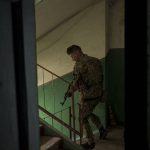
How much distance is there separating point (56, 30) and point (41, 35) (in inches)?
11.8

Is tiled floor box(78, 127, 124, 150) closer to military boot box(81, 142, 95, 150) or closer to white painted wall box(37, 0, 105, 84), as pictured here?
military boot box(81, 142, 95, 150)

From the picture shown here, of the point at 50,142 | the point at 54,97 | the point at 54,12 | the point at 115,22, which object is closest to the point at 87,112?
the point at 50,142

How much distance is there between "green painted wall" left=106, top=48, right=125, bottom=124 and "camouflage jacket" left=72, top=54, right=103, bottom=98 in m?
1.34

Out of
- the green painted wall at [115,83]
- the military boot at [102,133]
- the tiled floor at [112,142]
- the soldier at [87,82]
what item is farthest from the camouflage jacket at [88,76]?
the green painted wall at [115,83]

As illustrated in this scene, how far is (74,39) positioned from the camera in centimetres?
565

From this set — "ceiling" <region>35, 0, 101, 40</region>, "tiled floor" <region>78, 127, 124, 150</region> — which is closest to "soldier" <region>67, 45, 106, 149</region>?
"tiled floor" <region>78, 127, 124, 150</region>

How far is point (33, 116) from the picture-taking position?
932 mm

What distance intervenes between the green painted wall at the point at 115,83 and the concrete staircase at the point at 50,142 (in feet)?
7.22

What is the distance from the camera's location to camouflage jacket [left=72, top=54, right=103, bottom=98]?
176 inches

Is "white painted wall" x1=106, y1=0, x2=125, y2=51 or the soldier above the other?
"white painted wall" x1=106, y1=0, x2=125, y2=51

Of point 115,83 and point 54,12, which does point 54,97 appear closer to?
point 115,83

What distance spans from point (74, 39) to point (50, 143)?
2.46 metres

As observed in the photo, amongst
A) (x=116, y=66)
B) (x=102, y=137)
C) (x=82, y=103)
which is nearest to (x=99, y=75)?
(x=82, y=103)

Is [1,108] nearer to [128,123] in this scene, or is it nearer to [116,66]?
[128,123]
